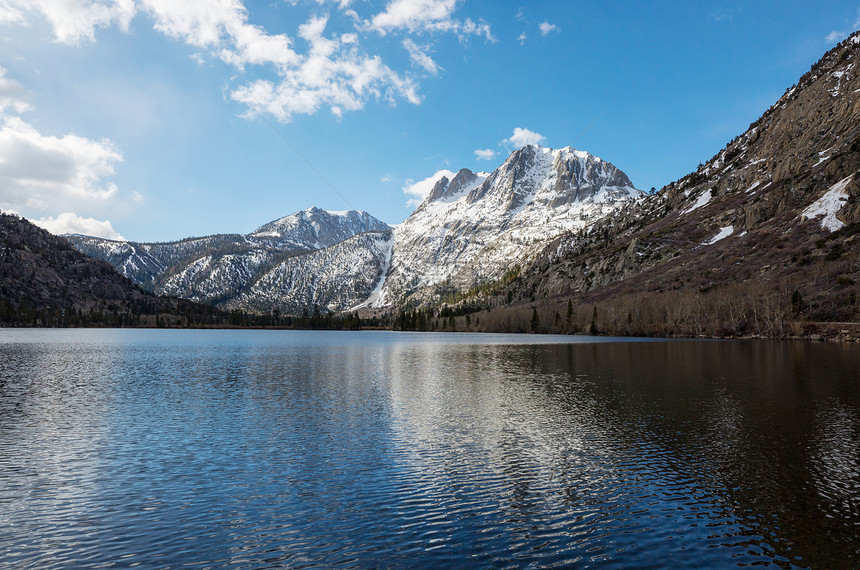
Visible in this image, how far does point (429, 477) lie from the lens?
2462 centimetres

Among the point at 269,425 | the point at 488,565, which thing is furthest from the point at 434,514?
the point at 269,425

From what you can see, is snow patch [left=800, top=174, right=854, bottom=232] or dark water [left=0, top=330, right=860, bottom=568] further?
snow patch [left=800, top=174, right=854, bottom=232]

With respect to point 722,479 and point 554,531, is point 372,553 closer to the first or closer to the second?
point 554,531

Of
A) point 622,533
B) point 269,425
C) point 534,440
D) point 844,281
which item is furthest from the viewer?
point 844,281

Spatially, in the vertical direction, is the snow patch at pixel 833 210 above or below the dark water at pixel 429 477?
above

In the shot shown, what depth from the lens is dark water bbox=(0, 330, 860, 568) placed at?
1702cm

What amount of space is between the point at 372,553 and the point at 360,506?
14.1ft

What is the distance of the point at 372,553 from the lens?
16547 millimetres

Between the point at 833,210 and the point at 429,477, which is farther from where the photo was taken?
the point at 833,210

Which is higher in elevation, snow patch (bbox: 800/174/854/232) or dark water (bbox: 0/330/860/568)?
snow patch (bbox: 800/174/854/232)

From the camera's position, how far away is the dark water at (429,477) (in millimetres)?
17016

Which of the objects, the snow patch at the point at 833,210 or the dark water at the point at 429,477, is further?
the snow patch at the point at 833,210

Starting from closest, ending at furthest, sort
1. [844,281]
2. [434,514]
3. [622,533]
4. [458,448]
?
[622,533] < [434,514] < [458,448] < [844,281]

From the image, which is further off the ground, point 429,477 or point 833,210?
point 833,210
